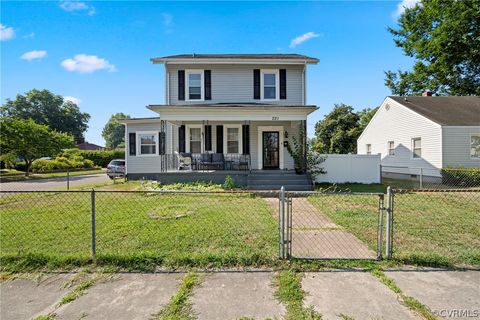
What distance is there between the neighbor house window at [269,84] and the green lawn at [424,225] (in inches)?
298

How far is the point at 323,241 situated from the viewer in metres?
4.59

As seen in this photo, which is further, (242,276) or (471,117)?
(471,117)

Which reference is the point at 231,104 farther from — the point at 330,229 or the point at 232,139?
the point at 330,229

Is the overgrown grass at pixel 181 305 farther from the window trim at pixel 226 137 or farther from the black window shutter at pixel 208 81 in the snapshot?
the black window shutter at pixel 208 81

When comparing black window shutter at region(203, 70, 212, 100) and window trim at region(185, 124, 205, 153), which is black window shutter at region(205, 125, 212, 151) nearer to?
window trim at region(185, 124, 205, 153)

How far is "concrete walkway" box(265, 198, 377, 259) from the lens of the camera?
395 cm

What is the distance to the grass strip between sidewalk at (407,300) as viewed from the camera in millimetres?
2498

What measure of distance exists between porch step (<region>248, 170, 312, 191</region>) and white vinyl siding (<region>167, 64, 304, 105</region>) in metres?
5.00

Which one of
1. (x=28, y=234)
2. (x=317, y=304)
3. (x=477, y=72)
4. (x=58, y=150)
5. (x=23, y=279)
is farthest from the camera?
(x=58, y=150)

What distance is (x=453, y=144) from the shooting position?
13773mm

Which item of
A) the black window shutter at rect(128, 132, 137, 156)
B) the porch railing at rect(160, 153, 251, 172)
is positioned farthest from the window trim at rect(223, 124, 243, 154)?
the black window shutter at rect(128, 132, 137, 156)

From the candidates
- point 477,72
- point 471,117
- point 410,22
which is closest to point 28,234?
point 471,117

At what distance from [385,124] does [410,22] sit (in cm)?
798

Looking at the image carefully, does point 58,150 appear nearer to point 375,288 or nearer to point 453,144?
point 375,288
